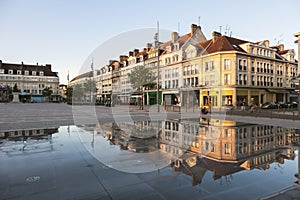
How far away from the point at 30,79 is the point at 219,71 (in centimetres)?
8778

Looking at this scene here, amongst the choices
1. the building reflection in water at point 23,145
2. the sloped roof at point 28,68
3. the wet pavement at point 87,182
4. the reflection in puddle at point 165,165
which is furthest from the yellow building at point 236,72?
Result: the sloped roof at point 28,68

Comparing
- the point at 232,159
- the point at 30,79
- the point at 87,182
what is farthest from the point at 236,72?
the point at 30,79

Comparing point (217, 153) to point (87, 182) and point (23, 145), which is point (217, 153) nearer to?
point (87, 182)

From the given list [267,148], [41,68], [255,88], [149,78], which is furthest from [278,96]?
[41,68]

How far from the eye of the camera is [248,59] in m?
38.4

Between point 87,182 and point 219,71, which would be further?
point 219,71

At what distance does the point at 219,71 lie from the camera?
36812 millimetres

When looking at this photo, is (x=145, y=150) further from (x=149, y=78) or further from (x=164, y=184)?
(x=149, y=78)

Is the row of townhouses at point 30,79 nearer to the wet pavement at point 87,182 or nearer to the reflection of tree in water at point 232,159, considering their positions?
the wet pavement at point 87,182

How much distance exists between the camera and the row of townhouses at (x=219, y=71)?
120ft

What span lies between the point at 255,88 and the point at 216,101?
30.4 feet

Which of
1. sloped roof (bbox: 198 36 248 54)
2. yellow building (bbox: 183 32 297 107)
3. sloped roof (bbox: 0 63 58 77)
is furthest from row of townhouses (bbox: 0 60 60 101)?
sloped roof (bbox: 198 36 248 54)

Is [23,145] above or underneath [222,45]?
underneath

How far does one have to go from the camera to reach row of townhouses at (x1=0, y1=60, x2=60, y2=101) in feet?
285
